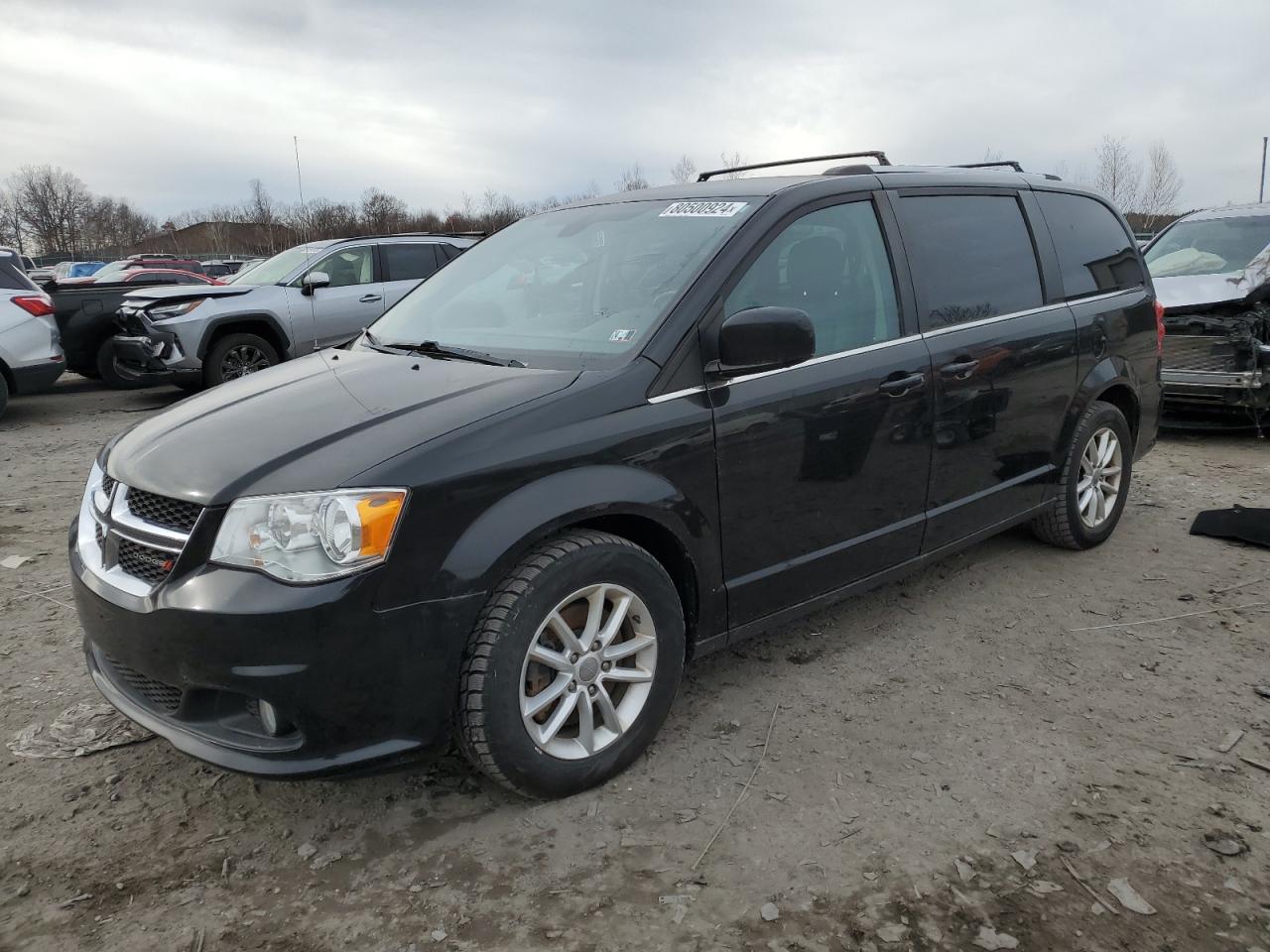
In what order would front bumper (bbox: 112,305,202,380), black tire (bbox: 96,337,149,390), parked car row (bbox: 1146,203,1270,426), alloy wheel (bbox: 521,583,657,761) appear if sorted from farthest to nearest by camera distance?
black tire (bbox: 96,337,149,390) → front bumper (bbox: 112,305,202,380) → parked car row (bbox: 1146,203,1270,426) → alloy wheel (bbox: 521,583,657,761)

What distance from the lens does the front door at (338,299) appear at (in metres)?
10.2

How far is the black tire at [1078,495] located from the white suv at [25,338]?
29.9 feet

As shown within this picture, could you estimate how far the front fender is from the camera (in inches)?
96.8

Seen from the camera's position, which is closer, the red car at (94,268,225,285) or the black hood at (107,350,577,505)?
Answer: the black hood at (107,350,577,505)

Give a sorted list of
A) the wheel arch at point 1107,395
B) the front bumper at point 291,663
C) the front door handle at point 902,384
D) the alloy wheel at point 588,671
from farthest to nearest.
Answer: the wheel arch at point 1107,395, the front door handle at point 902,384, the alloy wheel at point 588,671, the front bumper at point 291,663

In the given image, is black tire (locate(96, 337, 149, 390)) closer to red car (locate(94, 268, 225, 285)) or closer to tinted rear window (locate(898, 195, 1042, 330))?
red car (locate(94, 268, 225, 285))

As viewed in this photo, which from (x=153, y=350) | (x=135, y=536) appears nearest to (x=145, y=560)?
(x=135, y=536)

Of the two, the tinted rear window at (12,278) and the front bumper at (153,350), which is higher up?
the tinted rear window at (12,278)

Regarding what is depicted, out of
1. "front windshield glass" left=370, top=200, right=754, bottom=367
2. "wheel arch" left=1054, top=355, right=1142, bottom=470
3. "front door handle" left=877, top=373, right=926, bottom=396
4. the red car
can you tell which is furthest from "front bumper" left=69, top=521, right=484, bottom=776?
the red car

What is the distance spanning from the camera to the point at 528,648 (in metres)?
2.58

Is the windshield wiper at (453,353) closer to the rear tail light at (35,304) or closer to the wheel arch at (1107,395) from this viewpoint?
the wheel arch at (1107,395)

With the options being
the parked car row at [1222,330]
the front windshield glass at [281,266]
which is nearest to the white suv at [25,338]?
the front windshield glass at [281,266]

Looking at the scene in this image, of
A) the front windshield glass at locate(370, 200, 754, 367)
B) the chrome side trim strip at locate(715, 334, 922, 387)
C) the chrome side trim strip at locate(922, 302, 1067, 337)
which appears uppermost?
the front windshield glass at locate(370, 200, 754, 367)

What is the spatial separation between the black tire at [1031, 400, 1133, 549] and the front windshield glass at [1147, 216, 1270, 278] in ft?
13.4
